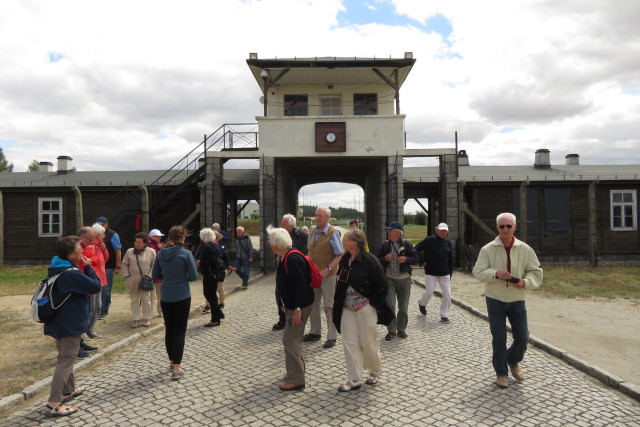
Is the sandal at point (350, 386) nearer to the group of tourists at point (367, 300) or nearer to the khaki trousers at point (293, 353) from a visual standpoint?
the group of tourists at point (367, 300)

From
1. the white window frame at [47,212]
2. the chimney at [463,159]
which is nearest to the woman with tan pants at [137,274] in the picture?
the white window frame at [47,212]

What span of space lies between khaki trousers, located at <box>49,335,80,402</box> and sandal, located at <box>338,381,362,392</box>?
279 centimetres

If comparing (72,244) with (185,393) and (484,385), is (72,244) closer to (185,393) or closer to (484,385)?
(185,393)

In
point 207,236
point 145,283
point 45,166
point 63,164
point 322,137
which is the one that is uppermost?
point 45,166

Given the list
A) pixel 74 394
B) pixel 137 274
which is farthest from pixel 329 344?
pixel 137 274

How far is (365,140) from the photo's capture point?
16.7m

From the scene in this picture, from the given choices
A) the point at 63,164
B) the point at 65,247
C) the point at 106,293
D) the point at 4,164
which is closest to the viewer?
the point at 65,247

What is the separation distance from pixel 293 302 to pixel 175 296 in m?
1.54

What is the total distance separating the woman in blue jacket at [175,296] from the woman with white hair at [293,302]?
1312mm

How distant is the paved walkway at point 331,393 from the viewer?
13.6 ft

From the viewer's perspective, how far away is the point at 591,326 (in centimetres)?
791

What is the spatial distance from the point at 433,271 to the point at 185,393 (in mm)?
5002

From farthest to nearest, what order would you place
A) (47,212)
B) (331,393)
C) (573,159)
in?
1. (573,159)
2. (47,212)
3. (331,393)

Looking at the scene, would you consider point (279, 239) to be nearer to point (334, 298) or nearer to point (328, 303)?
point (334, 298)
